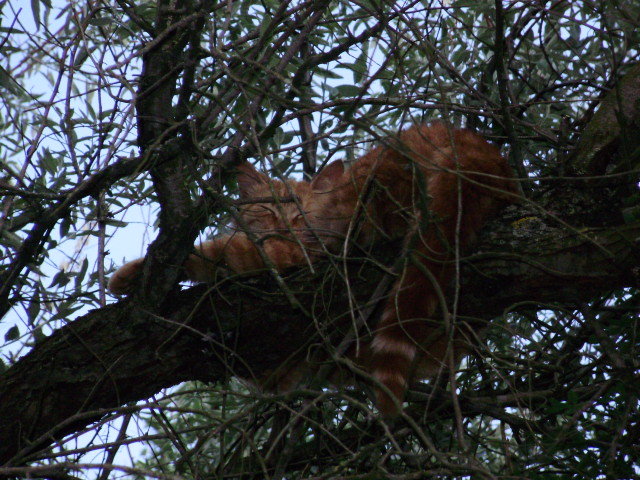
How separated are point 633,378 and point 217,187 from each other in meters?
1.54

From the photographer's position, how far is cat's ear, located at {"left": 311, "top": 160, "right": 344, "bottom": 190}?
11.2ft

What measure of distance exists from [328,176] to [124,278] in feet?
3.88

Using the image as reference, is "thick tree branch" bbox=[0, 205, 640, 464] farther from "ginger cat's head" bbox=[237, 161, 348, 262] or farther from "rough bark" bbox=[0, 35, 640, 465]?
"ginger cat's head" bbox=[237, 161, 348, 262]

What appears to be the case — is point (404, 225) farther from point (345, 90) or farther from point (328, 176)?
point (345, 90)

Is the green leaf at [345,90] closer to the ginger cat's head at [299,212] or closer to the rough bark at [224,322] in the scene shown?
the ginger cat's head at [299,212]

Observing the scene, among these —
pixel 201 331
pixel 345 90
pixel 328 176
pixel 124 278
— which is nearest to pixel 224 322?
pixel 201 331

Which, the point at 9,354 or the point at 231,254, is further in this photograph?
the point at 9,354

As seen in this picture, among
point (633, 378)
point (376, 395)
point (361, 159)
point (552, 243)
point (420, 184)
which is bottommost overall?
point (633, 378)

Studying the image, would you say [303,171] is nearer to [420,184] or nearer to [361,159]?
[361,159]

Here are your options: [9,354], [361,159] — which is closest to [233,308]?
[361,159]

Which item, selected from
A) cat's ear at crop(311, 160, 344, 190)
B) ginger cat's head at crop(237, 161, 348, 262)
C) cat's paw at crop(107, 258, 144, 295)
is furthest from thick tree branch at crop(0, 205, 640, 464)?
cat's ear at crop(311, 160, 344, 190)

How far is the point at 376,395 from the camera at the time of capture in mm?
2195

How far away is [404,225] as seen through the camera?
2.61 meters

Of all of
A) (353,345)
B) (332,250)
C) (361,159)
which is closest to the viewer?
(353,345)
